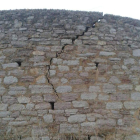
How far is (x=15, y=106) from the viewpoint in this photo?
3900mm

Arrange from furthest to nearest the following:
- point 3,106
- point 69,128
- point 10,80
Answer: point 10,80 < point 3,106 < point 69,128

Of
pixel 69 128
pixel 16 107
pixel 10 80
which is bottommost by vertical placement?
pixel 69 128

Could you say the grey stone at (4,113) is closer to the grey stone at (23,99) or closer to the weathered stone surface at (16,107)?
the weathered stone surface at (16,107)

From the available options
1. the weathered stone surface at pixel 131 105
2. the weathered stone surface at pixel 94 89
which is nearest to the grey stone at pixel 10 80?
the weathered stone surface at pixel 94 89

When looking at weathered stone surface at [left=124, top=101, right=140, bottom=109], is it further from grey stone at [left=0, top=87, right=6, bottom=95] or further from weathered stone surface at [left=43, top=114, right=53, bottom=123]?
grey stone at [left=0, top=87, right=6, bottom=95]

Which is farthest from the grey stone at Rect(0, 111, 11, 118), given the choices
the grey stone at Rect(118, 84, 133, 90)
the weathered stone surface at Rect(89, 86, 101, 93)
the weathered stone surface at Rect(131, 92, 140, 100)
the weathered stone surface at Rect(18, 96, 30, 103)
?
the weathered stone surface at Rect(131, 92, 140, 100)

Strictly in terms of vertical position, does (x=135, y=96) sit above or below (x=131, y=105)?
above

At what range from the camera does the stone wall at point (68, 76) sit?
3.83m

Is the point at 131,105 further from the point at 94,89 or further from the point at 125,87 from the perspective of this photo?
the point at 94,89

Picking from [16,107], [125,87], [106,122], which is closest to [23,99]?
[16,107]

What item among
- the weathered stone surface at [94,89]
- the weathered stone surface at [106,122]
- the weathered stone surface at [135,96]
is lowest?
the weathered stone surface at [106,122]

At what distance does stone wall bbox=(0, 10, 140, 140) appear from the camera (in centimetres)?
383

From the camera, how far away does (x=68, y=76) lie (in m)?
4.01

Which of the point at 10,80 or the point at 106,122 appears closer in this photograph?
the point at 106,122
